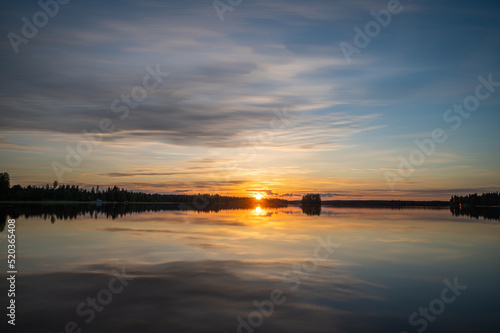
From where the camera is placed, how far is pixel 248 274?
20281 millimetres

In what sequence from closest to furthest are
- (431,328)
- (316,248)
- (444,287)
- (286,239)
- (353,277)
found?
(431,328)
(444,287)
(353,277)
(316,248)
(286,239)

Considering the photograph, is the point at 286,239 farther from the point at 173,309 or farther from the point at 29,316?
the point at 29,316

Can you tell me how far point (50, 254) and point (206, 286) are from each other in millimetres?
14773

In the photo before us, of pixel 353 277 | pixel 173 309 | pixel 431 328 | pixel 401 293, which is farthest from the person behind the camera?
pixel 353 277

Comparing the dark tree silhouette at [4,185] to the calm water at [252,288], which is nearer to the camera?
the calm water at [252,288]

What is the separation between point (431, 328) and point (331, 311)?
3576mm

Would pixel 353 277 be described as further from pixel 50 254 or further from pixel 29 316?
pixel 50 254

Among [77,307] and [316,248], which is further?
[316,248]

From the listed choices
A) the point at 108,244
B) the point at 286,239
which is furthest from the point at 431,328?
the point at 108,244

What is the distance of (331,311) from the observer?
14109 mm

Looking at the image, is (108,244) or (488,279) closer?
(488,279)

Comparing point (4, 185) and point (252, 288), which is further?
point (4, 185)

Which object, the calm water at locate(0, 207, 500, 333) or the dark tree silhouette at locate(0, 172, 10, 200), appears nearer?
the calm water at locate(0, 207, 500, 333)

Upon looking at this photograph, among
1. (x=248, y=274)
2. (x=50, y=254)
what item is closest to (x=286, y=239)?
(x=248, y=274)
